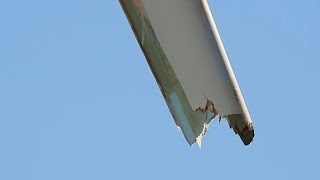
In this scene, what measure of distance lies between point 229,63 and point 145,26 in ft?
1.12

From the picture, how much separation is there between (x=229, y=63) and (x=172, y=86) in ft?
1.06

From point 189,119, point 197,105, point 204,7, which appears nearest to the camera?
point 204,7

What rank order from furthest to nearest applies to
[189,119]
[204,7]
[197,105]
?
1. [189,119]
2. [197,105]
3. [204,7]

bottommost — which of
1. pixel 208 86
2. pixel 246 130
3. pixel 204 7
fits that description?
pixel 246 130

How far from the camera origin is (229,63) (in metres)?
2.99

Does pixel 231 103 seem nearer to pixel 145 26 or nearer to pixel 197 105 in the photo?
pixel 197 105

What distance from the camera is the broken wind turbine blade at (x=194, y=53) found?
2.94m

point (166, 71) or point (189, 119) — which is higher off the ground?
point (166, 71)

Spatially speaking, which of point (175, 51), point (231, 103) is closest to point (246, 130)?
point (231, 103)

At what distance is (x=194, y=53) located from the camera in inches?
116

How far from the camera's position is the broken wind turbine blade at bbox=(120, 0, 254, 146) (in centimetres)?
294

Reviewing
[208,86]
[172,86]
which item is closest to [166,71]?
[172,86]

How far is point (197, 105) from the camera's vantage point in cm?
315

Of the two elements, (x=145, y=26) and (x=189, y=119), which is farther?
(x=189, y=119)
